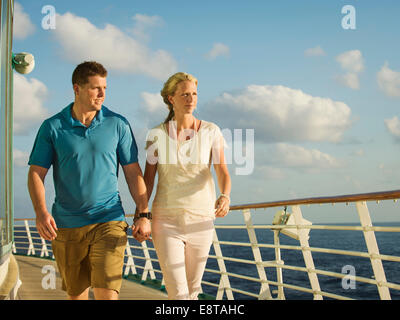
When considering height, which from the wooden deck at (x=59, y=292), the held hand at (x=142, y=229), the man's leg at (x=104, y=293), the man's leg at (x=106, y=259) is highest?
the held hand at (x=142, y=229)

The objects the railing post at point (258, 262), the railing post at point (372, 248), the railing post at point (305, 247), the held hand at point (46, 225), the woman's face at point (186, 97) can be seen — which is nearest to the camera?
the held hand at point (46, 225)

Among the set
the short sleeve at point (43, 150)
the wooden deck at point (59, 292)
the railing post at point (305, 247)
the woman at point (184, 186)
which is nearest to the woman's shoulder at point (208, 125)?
the woman at point (184, 186)

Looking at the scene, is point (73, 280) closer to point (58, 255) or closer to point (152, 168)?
point (58, 255)

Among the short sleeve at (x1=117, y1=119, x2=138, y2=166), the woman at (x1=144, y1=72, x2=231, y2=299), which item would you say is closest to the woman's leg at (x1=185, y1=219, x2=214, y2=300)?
the woman at (x1=144, y1=72, x2=231, y2=299)

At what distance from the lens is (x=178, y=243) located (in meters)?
2.21

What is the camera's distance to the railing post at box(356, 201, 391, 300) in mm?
2662

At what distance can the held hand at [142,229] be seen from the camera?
7.06ft

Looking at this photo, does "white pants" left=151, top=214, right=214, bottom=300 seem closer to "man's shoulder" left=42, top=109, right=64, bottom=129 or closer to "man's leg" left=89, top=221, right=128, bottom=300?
"man's leg" left=89, top=221, right=128, bottom=300

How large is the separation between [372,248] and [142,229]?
1422mm

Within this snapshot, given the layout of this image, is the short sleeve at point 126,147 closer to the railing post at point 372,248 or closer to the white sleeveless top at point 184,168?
the white sleeveless top at point 184,168

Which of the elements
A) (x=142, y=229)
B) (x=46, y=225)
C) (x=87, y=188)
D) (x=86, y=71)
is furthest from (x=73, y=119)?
(x=142, y=229)

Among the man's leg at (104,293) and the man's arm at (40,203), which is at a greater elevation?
the man's arm at (40,203)

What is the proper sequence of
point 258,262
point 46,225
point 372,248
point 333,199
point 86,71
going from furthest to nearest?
point 258,262 → point 333,199 → point 372,248 → point 86,71 → point 46,225

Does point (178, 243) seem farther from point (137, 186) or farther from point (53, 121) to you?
point (53, 121)
